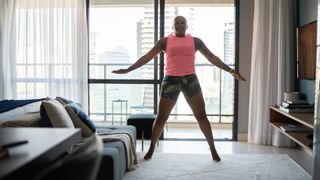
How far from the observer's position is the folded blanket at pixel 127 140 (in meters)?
3.17

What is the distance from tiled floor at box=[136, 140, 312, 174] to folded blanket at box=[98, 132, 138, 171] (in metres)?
0.92

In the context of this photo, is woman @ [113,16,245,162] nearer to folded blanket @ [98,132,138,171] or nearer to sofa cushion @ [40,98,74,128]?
folded blanket @ [98,132,138,171]

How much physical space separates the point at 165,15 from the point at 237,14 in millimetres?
974

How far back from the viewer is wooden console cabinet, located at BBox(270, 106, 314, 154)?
11.0 feet

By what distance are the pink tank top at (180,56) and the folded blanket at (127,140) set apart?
0.88 meters

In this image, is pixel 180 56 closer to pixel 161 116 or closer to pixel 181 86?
pixel 181 86

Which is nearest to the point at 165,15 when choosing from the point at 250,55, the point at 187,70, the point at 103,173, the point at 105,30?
the point at 105,30

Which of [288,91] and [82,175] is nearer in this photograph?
[82,175]

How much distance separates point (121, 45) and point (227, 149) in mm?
2035

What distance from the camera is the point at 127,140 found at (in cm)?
330

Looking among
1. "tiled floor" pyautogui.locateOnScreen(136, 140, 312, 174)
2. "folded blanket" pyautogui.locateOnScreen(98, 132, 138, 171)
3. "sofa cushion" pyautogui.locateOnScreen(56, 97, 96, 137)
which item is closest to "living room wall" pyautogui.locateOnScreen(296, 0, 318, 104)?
"tiled floor" pyautogui.locateOnScreen(136, 140, 312, 174)

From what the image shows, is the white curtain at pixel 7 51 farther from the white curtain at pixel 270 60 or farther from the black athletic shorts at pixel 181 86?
the white curtain at pixel 270 60

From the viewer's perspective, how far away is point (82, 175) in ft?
2.74

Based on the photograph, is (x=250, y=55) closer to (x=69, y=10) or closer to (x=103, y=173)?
(x=69, y=10)
